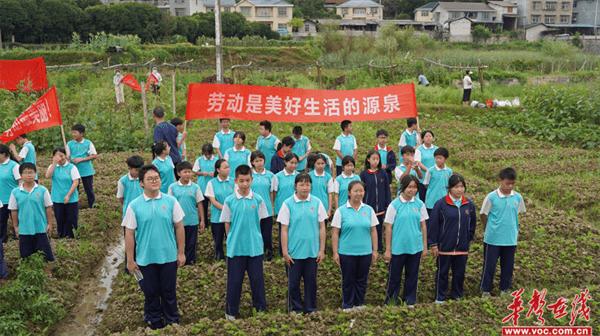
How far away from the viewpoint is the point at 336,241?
6227 millimetres

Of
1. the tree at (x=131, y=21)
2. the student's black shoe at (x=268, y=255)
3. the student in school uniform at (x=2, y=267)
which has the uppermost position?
the tree at (x=131, y=21)

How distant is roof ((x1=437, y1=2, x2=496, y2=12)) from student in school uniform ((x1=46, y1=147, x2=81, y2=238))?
60671mm

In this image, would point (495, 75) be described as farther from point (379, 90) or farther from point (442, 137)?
point (379, 90)

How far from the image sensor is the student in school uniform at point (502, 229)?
6707 mm

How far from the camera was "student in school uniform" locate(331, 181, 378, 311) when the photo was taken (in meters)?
6.14

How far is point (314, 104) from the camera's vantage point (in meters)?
9.27

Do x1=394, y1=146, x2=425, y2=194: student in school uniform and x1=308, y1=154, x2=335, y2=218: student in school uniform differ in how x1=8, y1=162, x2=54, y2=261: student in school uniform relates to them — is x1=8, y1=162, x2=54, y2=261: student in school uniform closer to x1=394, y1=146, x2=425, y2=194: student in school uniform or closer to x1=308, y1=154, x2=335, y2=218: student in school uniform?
x1=308, y1=154, x2=335, y2=218: student in school uniform

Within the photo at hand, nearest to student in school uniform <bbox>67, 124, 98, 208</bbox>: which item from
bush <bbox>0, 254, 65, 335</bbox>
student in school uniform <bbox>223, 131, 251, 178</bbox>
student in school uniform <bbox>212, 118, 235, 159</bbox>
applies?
student in school uniform <bbox>212, 118, 235, 159</bbox>

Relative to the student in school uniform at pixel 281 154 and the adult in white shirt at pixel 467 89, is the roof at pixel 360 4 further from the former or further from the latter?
the student in school uniform at pixel 281 154

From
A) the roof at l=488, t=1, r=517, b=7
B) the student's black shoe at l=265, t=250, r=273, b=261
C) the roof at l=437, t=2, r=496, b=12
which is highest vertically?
the roof at l=488, t=1, r=517, b=7

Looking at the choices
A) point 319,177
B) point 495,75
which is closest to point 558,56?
point 495,75

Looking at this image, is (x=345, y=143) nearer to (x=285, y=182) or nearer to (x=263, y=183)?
(x=285, y=182)

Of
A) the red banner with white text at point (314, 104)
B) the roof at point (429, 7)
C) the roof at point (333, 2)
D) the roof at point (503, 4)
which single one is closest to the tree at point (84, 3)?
the roof at point (429, 7)

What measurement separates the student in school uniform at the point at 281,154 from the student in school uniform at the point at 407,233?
2645 millimetres
